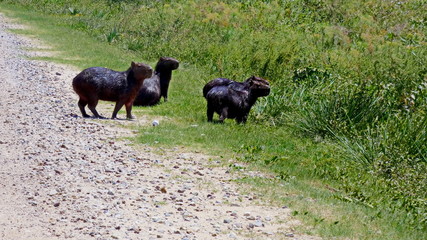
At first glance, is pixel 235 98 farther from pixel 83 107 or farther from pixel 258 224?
pixel 258 224

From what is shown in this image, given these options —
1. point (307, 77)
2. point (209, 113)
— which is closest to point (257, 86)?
point (209, 113)

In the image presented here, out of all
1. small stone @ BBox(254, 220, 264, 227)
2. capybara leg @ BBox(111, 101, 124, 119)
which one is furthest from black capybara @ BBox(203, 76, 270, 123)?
small stone @ BBox(254, 220, 264, 227)

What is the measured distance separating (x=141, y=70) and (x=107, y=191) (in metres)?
4.76

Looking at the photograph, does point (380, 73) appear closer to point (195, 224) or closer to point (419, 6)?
point (195, 224)

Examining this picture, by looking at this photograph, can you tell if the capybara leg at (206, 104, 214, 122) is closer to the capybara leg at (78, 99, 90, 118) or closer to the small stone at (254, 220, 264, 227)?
the capybara leg at (78, 99, 90, 118)

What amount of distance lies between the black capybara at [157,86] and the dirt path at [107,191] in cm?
231

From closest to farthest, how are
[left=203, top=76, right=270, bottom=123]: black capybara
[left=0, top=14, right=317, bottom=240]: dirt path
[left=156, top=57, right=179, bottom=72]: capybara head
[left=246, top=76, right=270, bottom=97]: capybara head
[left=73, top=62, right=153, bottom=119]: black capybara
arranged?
[left=0, top=14, right=317, bottom=240]: dirt path, [left=73, top=62, right=153, bottom=119]: black capybara, [left=203, top=76, right=270, bottom=123]: black capybara, [left=246, top=76, right=270, bottom=97]: capybara head, [left=156, top=57, right=179, bottom=72]: capybara head

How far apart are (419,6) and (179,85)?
52.6ft

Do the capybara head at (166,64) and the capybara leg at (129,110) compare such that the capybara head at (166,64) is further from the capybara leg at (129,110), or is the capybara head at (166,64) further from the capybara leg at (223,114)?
the capybara leg at (223,114)

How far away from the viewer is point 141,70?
12.8m

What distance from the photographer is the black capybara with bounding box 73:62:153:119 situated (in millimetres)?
12570

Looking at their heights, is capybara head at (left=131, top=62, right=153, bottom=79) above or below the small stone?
below

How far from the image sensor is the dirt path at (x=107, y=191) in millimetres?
7211

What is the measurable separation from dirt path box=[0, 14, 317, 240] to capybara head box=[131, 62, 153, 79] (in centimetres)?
106
